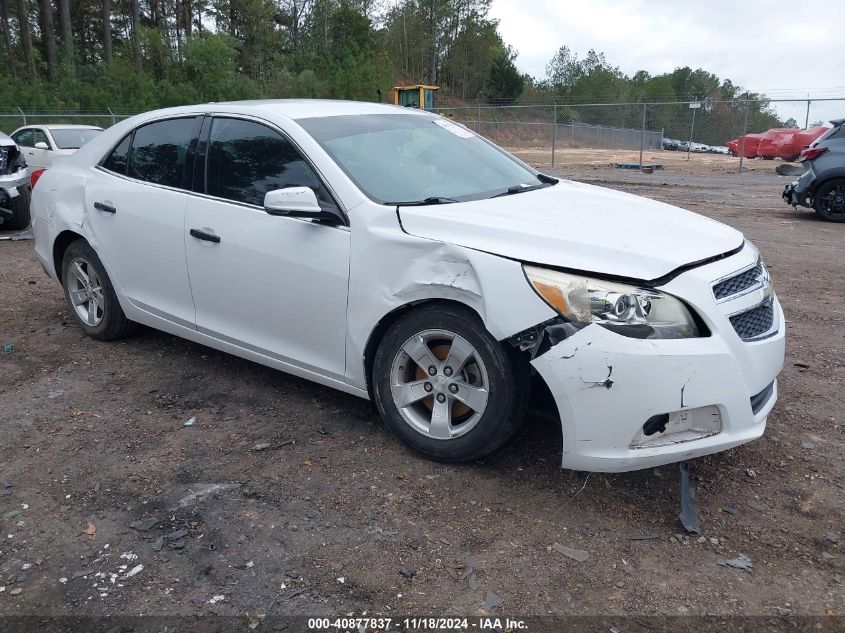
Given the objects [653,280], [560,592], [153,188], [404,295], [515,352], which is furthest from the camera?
[153,188]

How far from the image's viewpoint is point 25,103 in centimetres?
2945

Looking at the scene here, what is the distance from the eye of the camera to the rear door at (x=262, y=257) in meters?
3.69

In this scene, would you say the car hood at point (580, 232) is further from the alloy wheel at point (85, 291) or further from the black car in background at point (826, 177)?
the black car in background at point (826, 177)

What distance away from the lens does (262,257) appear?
3.90 metres

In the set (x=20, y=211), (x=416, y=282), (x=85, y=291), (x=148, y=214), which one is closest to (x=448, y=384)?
(x=416, y=282)

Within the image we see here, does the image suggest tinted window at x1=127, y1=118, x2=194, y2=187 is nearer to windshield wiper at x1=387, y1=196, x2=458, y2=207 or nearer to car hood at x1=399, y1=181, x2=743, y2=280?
windshield wiper at x1=387, y1=196, x2=458, y2=207

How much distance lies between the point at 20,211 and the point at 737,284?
398 inches

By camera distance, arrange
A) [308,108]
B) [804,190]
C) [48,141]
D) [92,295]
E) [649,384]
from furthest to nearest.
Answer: [48,141], [804,190], [92,295], [308,108], [649,384]

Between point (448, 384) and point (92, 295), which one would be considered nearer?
point (448, 384)

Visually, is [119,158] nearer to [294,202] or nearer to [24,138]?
[294,202]

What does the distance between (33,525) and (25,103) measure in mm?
31573

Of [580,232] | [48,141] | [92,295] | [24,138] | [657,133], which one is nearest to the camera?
→ [580,232]

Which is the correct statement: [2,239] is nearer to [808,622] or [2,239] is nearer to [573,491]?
[573,491]

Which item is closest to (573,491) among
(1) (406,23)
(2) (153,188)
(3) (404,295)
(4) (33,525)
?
(3) (404,295)
